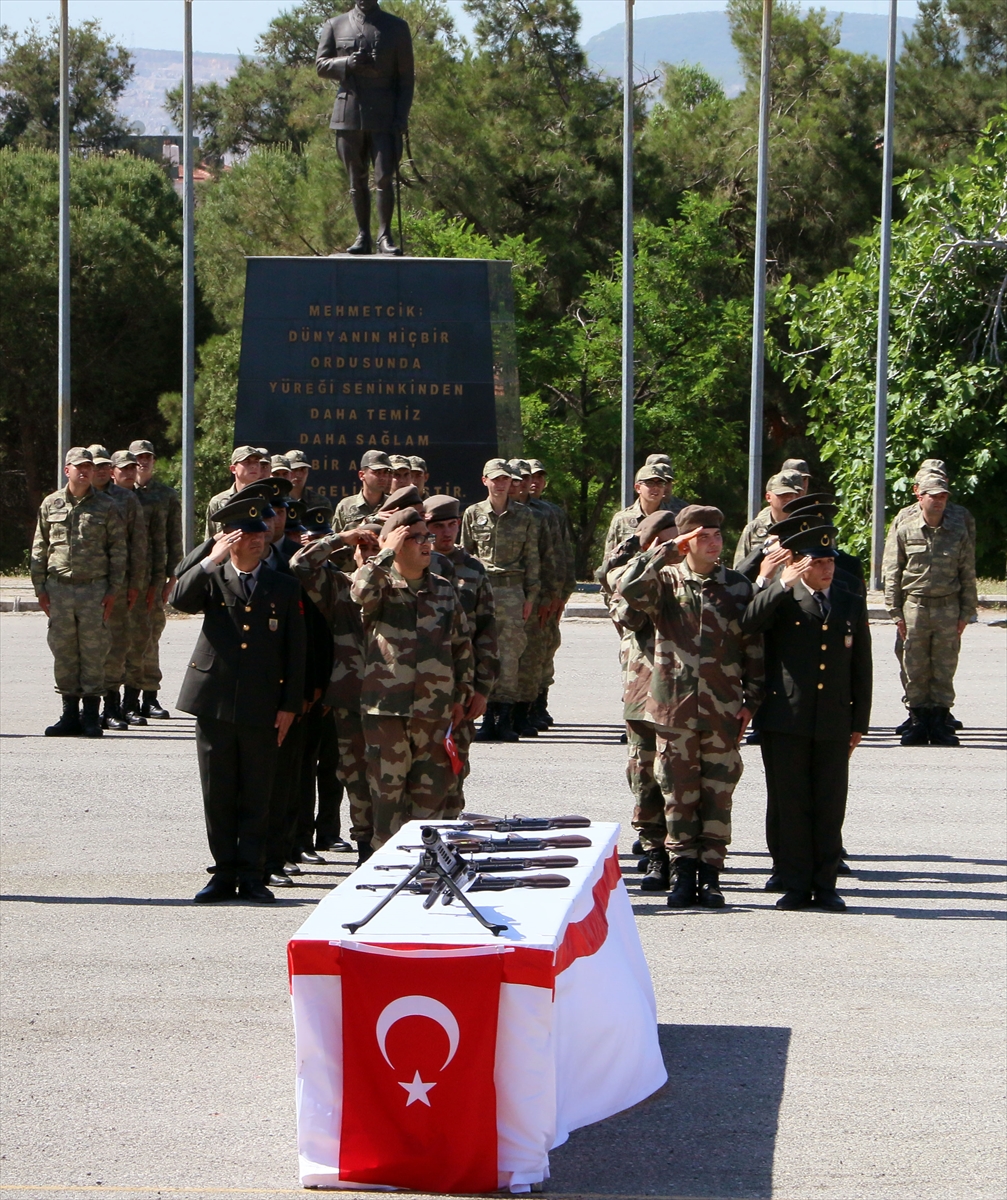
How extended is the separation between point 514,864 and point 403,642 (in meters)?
2.17

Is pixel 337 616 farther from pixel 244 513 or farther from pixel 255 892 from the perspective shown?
pixel 255 892

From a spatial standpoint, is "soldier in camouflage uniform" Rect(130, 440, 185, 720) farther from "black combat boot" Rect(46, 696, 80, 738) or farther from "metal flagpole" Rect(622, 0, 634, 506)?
"metal flagpole" Rect(622, 0, 634, 506)

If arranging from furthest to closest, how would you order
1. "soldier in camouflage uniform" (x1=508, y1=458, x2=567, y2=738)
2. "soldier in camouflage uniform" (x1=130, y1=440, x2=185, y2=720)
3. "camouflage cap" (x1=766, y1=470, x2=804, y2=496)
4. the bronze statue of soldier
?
the bronze statue of soldier → "soldier in camouflage uniform" (x1=130, y1=440, x2=185, y2=720) → "soldier in camouflage uniform" (x1=508, y1=458, x2=567, y2=738) → "camouflage cap" (x1=766, y1=470, x2=804, y2=496)

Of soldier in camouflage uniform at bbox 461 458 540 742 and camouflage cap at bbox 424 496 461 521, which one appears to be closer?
camouflage cap at bbox 424 496 461 521

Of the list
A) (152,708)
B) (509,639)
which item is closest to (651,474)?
(509,639)

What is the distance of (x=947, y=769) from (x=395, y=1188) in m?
7.22

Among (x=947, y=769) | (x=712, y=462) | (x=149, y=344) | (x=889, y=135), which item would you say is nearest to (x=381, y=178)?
(x=947, y=769)

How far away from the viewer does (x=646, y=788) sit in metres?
7.66

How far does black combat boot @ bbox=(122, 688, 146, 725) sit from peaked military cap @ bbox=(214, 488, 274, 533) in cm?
568

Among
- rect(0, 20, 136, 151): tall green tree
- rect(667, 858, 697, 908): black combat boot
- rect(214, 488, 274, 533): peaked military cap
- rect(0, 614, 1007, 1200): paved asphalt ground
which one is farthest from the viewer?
rect(0, 20, 136, 151): tall green tree

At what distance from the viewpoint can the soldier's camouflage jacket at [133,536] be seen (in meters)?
12.0

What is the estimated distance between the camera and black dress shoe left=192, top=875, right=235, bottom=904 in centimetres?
731

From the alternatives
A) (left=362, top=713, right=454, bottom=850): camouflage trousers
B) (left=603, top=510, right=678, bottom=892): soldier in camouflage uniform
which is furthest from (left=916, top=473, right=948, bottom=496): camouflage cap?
(left=362, top=713, right=454, bottom=850): camouflage trousers

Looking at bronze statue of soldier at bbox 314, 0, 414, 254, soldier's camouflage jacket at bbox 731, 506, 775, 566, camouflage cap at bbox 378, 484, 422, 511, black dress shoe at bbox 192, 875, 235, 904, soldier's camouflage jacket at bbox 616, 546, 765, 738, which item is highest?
bronze statue of soldier at bbox 314, 0, 414, 254
